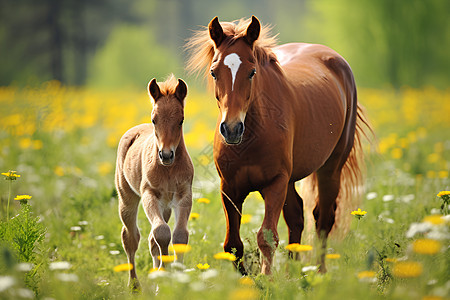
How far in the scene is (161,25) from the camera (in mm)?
51281

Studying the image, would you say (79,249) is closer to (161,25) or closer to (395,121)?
(395,121)

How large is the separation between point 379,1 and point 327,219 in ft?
49.3

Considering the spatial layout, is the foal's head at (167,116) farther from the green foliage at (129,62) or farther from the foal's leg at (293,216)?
the green foliage at (129,62)

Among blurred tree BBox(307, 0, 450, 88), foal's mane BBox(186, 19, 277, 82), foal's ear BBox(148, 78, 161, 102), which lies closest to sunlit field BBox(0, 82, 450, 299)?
foal's mane BBox(186, 19, 277, 82)

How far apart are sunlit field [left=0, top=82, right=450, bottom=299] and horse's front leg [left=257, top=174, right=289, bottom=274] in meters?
0.13

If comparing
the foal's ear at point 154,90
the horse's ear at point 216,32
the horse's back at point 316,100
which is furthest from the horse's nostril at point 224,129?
the horse's back at point 316,100

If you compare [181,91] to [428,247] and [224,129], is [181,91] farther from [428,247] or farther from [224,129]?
[428,247]

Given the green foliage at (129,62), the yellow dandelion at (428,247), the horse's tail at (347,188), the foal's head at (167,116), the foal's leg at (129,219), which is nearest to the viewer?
the yellow dandelion at (428,247)

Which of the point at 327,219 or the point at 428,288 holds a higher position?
the point at 428,288

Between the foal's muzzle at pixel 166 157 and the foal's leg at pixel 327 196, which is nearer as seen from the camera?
the foal's muzzle at pixel 166 157

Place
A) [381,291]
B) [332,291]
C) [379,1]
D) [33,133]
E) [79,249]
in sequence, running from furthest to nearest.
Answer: [379,1] → [33,133] → [79,249] → [381,291] → [332,291]

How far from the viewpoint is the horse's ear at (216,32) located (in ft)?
11.3

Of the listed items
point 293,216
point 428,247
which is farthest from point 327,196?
point 428,247

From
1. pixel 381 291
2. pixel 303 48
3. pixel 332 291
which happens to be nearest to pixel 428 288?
pixel 332 291
